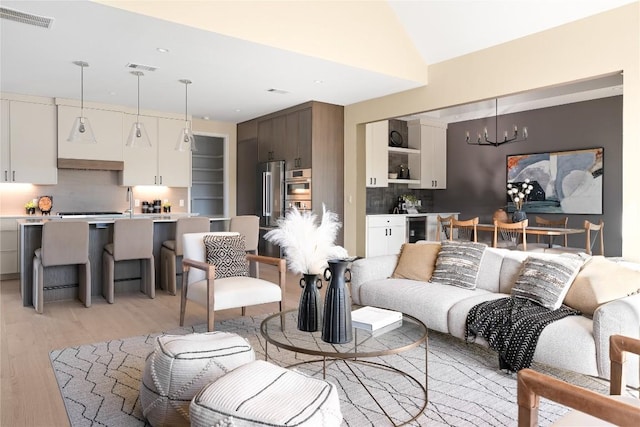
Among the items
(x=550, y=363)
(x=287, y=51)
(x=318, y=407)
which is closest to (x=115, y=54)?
(x=287, y=51)

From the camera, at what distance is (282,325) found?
2564 mm

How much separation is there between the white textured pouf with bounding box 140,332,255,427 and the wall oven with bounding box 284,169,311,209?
4.57 m

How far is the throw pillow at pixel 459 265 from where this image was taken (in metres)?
3.56

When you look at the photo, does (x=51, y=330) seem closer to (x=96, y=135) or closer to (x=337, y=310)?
(x=337, y=310)

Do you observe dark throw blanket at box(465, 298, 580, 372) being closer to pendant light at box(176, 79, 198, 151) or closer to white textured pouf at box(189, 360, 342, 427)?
white textured pouf at box(189, 360, 342, 427)

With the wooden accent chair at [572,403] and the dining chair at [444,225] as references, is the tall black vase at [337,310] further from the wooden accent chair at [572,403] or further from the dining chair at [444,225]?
the dining chair at [444,225]

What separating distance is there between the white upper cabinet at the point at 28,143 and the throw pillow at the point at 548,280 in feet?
21.4

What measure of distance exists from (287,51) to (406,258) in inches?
89.6

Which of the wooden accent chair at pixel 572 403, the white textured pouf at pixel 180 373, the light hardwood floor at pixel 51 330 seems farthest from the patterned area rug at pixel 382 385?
the wooden accent chair at pixel 572 403

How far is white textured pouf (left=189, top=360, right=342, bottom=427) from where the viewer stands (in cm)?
162

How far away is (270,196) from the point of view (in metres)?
7.48

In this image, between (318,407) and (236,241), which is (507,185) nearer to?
(236,241)

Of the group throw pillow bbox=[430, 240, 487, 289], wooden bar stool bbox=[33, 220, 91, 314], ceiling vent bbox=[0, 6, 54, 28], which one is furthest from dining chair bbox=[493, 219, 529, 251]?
ceiling vent bbox=[0, 6, 54, 28]

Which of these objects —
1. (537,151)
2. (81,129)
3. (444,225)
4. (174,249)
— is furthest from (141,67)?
(537,151)
